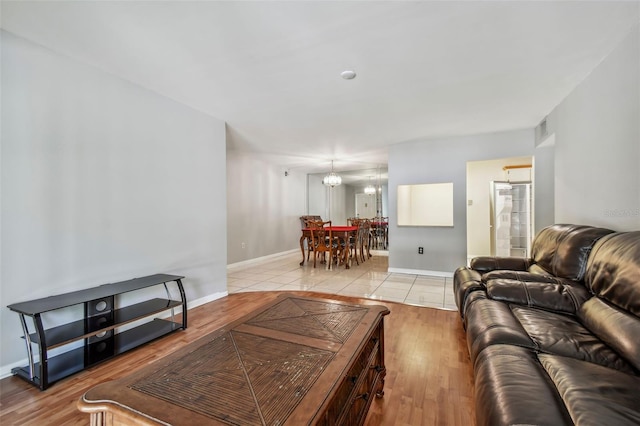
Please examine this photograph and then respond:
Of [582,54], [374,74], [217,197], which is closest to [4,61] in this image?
[217,197]

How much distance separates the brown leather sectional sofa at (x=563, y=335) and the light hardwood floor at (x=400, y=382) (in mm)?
352

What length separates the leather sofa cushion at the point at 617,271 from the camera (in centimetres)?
133

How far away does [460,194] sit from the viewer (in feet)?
14.7

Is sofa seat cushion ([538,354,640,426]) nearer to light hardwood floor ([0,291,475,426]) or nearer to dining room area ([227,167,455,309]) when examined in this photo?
light hardwood floor ([0,291,475,426])

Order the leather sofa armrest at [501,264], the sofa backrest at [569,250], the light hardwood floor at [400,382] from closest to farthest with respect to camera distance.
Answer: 1. the light hardwood floor at [400,382]
2. the sofa backrest at [569,250]
3. the leather sofa armrest at [501,264]

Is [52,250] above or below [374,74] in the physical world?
below

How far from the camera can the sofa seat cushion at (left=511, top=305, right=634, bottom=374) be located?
48.8 inches

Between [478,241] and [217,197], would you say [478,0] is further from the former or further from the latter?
[478,241]

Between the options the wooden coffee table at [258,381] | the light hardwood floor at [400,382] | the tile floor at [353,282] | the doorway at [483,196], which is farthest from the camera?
the doorway at [483,196]

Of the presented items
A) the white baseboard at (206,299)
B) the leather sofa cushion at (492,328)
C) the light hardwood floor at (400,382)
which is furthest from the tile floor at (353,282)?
the leather sofa cushion at (492,328)

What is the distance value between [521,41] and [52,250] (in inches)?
153

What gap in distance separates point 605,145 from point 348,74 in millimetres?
2218

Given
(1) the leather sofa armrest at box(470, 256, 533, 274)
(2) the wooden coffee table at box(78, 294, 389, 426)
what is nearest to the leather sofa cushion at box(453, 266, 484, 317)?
(1) the leather sofa armrest at box(470, 256, 533, 274)

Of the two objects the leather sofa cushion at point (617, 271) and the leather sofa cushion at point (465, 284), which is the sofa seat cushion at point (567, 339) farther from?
Result: the leather sofa cushion at point (465, 284)
